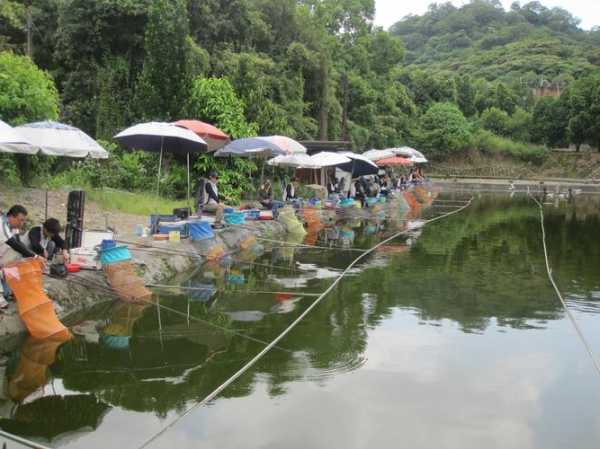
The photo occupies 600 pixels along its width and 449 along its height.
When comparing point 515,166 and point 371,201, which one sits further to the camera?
point 515,166

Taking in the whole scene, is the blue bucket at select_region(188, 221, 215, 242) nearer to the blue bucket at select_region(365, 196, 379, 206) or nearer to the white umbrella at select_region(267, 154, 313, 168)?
the white umbrella at select_region(267, 154, 313, 168)

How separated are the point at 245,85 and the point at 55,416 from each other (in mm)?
20648

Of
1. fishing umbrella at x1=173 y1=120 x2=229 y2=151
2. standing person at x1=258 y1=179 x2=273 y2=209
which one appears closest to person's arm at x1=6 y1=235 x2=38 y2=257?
fishing umbrella at x1=173 y1=120 x2=229 y2=151

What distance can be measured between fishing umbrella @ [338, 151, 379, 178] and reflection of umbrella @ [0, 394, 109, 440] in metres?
17.8

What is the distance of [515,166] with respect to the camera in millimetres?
60656

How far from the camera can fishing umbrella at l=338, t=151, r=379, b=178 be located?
23.5 meters

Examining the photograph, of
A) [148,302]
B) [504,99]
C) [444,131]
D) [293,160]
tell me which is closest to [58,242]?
[148,302]

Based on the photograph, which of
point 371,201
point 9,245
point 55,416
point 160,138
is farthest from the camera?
point 371,201

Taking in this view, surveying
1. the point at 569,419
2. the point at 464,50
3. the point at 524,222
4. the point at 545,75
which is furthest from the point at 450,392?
the point at 464,50

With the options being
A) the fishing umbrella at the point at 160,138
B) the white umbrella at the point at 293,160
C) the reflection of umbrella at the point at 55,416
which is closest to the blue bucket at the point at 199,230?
the fishing umbrella at the point at 160,138

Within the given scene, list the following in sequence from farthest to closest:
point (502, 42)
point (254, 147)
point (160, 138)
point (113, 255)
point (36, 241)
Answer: point (502, 42)
point (254, 147)
point (160, 138)
point (113, 255)
point (36, 241)

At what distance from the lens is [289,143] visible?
1806cm

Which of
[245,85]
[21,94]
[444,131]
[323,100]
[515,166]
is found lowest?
[21,94]

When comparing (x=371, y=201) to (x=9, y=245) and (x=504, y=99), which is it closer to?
(x=9, y=245)
